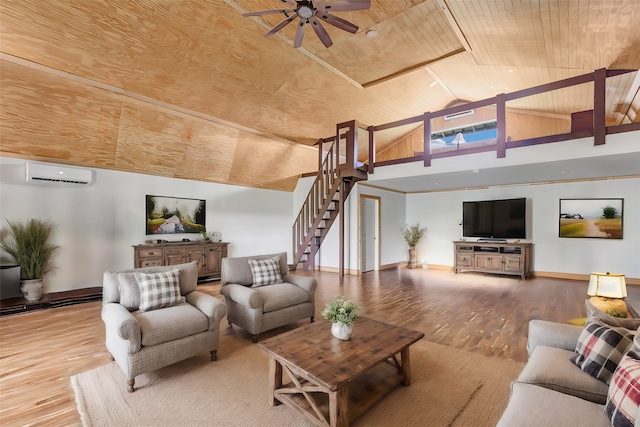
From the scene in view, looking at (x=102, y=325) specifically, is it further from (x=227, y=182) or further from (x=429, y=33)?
(x=429, y=33)

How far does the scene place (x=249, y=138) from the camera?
21.0 ft

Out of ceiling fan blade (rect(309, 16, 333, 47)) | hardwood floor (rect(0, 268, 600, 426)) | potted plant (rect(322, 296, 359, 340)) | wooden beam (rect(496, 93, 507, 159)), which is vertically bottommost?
hardwood floor (rect(0, 268, 600, 426))

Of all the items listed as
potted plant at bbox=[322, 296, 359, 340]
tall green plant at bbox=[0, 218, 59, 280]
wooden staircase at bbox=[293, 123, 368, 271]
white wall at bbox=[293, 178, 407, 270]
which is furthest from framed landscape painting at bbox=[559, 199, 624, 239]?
tall green plant at bbox=[0, 218, 59, 280]

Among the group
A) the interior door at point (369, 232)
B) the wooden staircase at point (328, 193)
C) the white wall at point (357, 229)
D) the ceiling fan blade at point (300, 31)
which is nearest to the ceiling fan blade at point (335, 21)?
the ceiling fan blade at point (300, 31)

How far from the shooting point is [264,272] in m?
3.85

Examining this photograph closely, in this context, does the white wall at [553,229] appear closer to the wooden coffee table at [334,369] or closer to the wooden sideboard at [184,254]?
the wooden sideboard at [184,254]

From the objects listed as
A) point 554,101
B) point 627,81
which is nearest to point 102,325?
point 627,81

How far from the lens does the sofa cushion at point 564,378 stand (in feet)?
5.16

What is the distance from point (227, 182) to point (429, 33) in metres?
5.32

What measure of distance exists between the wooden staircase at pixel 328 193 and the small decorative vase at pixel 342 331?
13.3 ft

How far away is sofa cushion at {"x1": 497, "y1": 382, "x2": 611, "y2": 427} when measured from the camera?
1.32m

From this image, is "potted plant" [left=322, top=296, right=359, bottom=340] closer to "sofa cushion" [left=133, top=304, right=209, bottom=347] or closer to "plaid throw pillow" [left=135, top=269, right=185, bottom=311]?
"sofa cushion" [left=133, top=304, right=209, bottom=347]

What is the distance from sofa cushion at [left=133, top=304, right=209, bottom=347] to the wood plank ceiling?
3284 millimetres

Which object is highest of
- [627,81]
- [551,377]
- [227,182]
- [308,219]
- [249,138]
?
[627,81]
